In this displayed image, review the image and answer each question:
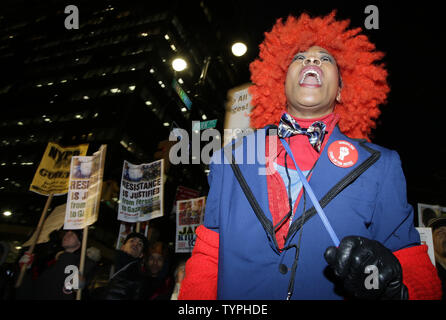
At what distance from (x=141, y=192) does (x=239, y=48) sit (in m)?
4.92

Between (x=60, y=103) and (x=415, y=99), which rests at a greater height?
(x=60, y=103)

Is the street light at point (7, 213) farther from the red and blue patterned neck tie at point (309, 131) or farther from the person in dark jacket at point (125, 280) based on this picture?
the red and blue patterned neck tie at point (309, 131)

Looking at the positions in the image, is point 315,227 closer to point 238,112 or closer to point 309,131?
point 309,131

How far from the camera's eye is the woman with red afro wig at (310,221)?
3.82 feet

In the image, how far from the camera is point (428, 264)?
1.29 m

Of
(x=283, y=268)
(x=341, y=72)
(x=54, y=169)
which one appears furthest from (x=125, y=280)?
(x=54, y=169)

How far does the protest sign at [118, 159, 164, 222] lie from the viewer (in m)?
7.28

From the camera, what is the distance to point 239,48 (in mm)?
7195

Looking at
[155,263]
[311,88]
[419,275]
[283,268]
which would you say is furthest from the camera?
[155,263]

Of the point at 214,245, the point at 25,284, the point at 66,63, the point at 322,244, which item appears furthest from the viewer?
the point at 66,63

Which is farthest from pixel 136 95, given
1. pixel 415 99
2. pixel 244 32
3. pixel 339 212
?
pixel 339 212

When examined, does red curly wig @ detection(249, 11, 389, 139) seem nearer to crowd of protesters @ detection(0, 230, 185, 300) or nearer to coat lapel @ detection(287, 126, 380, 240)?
coat lapel @ detection(287, 126, 380, 240)

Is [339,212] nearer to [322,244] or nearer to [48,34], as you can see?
[322,244]
